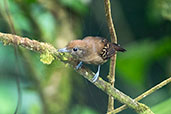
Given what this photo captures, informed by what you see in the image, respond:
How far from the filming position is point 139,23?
3.01 m

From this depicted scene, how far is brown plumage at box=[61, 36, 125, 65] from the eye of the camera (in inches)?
61.6

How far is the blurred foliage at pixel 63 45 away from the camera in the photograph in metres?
2.29

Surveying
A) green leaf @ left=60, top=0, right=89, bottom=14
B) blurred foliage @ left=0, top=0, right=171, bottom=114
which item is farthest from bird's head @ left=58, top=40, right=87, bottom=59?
green leaf @ left=60, top=0, right=89, bottom=14

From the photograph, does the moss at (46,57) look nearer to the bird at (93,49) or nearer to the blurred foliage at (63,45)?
the bird at (93,49)

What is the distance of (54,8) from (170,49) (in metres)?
1.10

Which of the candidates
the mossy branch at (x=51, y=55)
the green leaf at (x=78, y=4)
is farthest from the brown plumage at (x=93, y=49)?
the green leaf at (x=78, y=4)

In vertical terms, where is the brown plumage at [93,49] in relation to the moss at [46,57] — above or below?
above

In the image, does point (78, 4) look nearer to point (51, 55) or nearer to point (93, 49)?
point (93, 49)

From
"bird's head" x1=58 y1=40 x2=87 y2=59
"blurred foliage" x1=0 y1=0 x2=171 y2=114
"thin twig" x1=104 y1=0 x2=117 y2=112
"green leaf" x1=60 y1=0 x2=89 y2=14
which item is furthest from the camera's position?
"green leaf" x1=60 y1=0 x2=89 y2=14

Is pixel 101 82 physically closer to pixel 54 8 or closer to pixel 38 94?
pixel 38 94

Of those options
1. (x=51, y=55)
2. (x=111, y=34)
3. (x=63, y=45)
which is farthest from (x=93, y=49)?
(x=63, y=45)

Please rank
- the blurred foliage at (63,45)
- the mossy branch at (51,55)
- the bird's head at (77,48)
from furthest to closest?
the blurred foliage at (63,45), the bird's head at (77,48), the mossy branch at (51,55)

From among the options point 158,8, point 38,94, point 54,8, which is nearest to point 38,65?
point 38,94

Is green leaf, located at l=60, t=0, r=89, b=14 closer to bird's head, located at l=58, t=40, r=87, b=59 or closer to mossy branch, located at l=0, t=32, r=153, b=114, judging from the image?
bird's head, located at l=58, t=40, r=87, b=59
